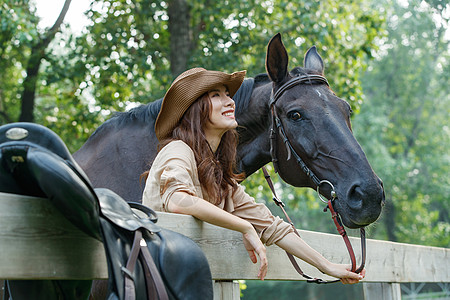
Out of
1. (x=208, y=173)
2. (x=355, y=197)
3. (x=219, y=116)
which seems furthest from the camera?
(x=355, y=197)

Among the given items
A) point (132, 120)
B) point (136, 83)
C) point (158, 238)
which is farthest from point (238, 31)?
point (158, 238)

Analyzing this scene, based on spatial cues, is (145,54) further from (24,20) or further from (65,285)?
(65,285)

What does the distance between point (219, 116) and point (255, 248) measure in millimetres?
671

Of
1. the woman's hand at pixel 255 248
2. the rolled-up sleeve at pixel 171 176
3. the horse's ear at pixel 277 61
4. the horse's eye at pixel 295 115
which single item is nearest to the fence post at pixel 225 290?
the woman's hand at pixel 255 248

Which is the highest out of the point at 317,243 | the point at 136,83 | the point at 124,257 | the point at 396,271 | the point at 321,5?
the point at 321,5

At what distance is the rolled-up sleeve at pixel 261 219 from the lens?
92.0 inches

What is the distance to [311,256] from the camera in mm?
2316

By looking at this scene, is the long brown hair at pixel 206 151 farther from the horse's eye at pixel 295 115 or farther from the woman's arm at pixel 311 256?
the horse's eye at pixel 295 115

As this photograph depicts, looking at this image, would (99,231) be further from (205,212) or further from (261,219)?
(261,219)

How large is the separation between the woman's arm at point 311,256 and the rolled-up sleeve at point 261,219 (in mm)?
32

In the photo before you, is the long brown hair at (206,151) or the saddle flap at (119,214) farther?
the long brown hair at (206,151)

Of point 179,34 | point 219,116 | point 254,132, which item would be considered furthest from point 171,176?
point 179,34

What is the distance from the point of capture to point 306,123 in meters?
3.08

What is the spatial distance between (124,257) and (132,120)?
7.00 feet
